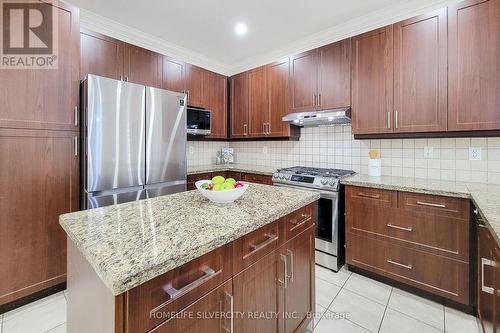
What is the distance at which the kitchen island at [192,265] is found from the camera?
26.3 inches

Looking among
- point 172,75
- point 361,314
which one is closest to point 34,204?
point 172,75

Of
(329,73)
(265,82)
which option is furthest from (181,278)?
(265,82)

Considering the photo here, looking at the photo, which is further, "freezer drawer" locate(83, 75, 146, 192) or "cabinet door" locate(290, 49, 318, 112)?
"cabinet door" locate(290, 49, 318, 112)

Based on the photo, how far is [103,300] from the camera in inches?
27.9

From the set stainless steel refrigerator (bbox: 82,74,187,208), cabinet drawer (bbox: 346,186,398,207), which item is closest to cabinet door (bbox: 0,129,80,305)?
stainless steel refrigerator (bbox: 82,74,187,208)

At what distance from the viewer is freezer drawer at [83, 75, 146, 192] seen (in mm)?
1974

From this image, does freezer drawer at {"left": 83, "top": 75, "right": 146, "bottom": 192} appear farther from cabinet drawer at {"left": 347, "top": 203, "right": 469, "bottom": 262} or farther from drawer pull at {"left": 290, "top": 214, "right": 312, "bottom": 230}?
cabinet drawer at {"left": 347, "top": 203, "right": 469, "bottom": 262}

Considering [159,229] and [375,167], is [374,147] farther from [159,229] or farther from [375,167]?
[159,229]

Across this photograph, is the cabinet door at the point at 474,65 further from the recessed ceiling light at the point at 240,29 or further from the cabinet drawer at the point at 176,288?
the cabinet drawer at the point at 176,288

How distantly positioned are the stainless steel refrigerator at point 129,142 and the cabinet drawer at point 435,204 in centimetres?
223

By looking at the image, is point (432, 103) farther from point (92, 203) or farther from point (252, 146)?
point (92, 203)

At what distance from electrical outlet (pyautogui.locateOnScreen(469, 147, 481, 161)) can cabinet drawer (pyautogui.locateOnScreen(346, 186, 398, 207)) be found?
0.83 metres

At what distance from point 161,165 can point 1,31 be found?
1.52m

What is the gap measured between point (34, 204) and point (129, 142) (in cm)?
86
